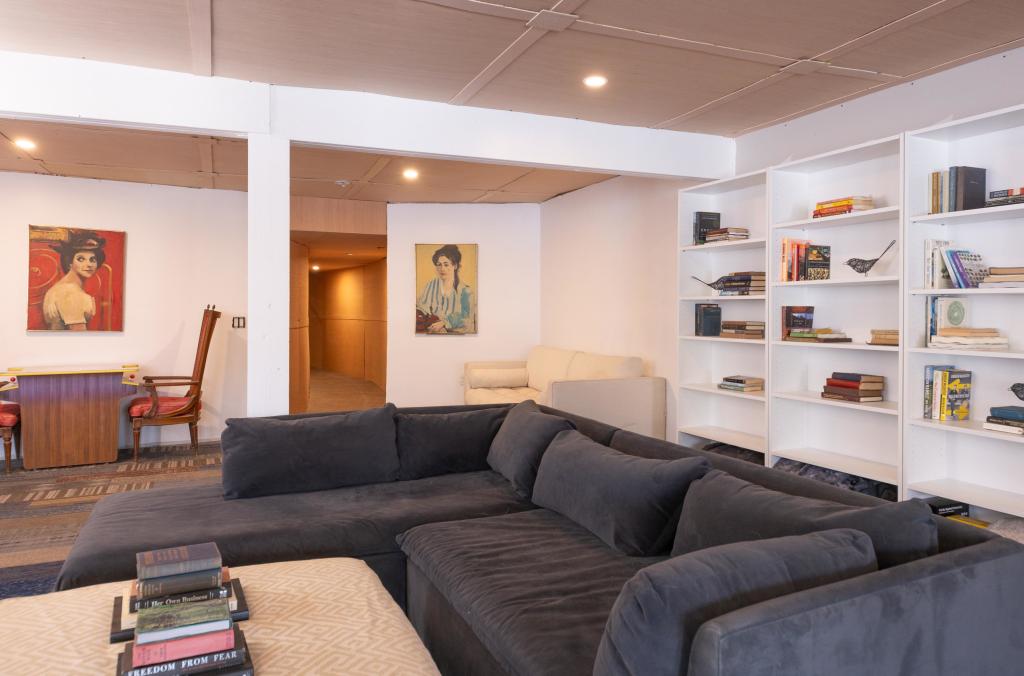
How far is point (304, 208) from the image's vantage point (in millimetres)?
7664

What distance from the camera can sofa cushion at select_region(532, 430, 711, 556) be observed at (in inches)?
98.5

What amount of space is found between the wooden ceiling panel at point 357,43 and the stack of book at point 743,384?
2.58m

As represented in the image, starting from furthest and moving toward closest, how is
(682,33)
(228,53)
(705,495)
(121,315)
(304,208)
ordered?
(304,208)
(121,315)
(228,53)
(682,33)
(705,495)

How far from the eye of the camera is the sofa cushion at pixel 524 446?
334 centimetres

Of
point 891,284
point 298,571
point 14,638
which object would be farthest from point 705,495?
point 891,284

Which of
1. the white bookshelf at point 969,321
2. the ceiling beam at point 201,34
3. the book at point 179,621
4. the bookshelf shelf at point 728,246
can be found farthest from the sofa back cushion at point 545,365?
the book at point 179,621

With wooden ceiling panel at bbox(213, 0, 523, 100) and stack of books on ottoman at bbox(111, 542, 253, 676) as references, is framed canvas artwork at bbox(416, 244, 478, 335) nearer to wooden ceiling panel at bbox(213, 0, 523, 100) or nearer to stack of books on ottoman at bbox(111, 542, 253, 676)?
wooden ceiling panel at bbox(213, 0, 523, 100)

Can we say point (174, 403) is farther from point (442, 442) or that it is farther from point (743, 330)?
point (743, 330)

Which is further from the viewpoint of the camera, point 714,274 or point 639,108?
point 714,274

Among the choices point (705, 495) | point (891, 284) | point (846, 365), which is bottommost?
point (705, 495)

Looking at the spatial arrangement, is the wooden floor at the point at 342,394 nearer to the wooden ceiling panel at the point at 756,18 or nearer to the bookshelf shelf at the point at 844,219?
the bookshelf shelf at the point at 844,219

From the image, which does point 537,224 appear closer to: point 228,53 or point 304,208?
point 304,208

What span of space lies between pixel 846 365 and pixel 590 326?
2953 mm

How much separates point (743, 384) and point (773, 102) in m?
1.77
